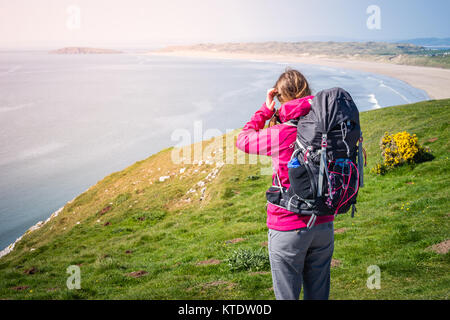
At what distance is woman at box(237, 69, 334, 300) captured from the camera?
3590 mm

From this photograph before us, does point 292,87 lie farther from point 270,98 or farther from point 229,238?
point 229,238

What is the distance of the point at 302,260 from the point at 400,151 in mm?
16448

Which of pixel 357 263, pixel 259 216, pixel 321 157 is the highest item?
pixel 321 157

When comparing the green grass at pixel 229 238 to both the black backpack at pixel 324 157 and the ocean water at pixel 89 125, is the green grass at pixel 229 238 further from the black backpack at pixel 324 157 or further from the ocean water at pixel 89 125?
the ocean water at pixel 89 125

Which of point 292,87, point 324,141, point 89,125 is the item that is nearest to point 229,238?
point 292,87

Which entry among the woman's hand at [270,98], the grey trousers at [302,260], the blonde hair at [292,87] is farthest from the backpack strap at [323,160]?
the woman's hand at [270,98]

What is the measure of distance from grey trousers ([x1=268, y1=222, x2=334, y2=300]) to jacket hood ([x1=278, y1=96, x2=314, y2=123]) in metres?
1.26

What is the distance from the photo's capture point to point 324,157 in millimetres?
3447

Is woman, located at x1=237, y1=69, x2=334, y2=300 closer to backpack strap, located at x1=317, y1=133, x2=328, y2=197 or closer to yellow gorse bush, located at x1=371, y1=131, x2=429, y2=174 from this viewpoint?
backpack strap, located at x1=317, y1=133, x2=328, y2=197

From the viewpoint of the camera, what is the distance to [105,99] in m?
144

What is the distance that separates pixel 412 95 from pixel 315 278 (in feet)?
345

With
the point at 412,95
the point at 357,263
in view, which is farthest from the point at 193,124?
the point at 357,263

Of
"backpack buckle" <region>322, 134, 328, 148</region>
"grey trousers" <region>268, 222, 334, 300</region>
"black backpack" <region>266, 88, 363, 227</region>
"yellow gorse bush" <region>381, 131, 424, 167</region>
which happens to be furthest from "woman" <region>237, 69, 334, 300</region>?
"yellow gorse bush" <region>381, 131, 424, 167</region>
